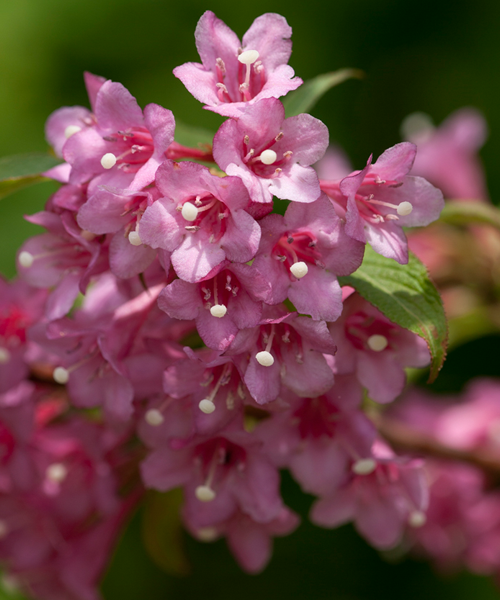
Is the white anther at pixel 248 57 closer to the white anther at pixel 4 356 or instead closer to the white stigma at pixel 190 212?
the white stigma at pixel 190 212

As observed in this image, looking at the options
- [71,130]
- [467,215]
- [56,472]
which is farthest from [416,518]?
[71,130]

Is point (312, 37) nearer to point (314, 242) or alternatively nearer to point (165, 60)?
point (165, 60)

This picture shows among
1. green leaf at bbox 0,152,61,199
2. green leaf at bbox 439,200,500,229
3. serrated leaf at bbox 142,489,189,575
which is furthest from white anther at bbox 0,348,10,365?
green leaf at bbox 439,200,500,229

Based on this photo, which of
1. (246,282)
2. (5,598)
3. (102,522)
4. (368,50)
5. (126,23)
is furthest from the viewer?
(368,50)

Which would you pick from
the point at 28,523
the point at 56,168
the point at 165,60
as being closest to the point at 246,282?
the point at 56,168

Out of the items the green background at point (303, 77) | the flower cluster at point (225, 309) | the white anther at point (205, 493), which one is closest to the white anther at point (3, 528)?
the flower cluster at point (225, 309)

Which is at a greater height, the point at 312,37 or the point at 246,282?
the point at 246,282
